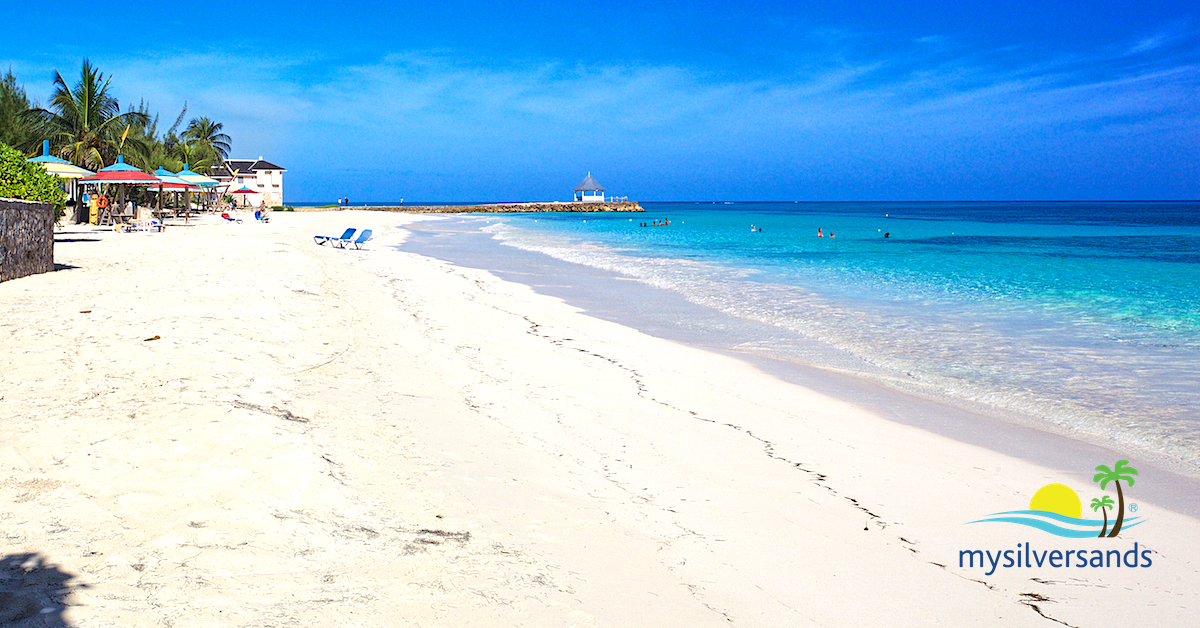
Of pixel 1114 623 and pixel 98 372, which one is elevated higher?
pixel 98 372

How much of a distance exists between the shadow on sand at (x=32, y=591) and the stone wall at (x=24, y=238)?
9.38 metres

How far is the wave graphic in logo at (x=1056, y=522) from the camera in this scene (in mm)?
3471

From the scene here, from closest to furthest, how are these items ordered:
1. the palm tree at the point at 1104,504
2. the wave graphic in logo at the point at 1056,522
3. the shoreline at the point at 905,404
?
the wave graphic in logo at the point at 1056,522
the palm tree at the point at 1104,504
the shoreline at the point at 905,404

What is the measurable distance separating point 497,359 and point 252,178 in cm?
6945

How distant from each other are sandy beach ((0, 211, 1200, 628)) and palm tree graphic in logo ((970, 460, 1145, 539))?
2.8 inches

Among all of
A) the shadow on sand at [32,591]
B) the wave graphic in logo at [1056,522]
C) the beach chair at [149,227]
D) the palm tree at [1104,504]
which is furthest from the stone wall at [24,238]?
the beach chair at [149,227]

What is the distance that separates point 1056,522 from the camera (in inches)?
140

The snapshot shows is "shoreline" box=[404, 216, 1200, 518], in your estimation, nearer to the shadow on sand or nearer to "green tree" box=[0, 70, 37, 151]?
the shadow on sand

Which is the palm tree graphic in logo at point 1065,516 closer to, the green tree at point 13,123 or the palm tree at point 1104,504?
the palm tree at point 1104,504

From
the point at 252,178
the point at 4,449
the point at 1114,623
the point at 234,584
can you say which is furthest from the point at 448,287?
the point at 252,178

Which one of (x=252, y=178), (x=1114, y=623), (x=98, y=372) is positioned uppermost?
(x=252, y=178)

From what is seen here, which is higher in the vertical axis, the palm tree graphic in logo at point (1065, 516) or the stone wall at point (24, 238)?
the stone wall at point (24, 238)

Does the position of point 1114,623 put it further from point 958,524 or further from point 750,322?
point 750,322

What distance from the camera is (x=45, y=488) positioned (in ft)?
10.3
